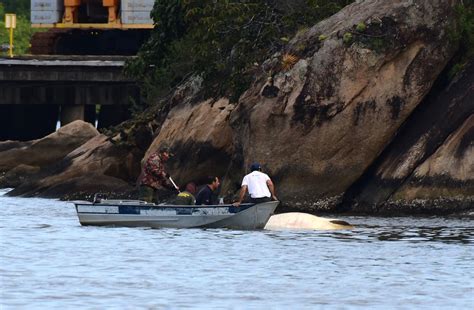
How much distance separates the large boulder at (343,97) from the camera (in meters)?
45.8

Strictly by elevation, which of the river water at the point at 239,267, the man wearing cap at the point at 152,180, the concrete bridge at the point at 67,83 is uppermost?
the concrete bridge at the point at 67,83

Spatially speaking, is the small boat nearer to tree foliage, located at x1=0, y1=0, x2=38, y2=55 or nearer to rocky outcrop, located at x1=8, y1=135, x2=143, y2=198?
rocky outcrop, located at x1=8, y1=135, x2=143, y2=198

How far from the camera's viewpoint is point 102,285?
28.0 meters

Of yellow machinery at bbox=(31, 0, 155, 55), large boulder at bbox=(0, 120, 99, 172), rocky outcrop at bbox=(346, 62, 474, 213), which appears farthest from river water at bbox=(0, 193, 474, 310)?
yellow machinery at bbox=(31, 0, 155, 55)

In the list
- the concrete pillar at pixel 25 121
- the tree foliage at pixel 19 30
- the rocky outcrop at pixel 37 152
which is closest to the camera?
the rocky outcrop at pixel 37 152

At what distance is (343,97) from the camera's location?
1813 inches

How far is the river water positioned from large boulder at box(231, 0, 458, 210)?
3633 millimetres

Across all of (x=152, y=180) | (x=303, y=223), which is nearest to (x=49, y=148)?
(x=152, y=180)

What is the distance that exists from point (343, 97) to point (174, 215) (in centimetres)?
814

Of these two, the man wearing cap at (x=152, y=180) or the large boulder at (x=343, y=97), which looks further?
the large boulder at (x=343, y=97)

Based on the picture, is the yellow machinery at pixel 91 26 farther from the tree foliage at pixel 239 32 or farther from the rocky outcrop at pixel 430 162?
the rocky outcrop at pixel 430 162

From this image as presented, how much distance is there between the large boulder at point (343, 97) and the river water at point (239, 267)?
3.63 m

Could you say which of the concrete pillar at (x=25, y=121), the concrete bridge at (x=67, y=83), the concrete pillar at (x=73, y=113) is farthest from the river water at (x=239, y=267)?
the concrete pillar at (x=25, y=121)

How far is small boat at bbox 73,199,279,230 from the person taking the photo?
128 ft
